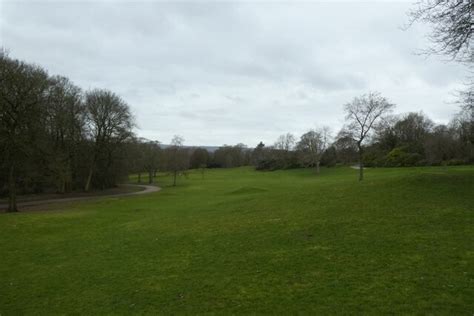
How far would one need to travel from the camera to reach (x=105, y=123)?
47.9 metres

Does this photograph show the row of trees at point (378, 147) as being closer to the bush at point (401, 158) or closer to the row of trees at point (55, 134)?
the bush at point (401, 158)

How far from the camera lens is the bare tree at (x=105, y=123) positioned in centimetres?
4694

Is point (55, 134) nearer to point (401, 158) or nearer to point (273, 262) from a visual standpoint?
point (273, 262)

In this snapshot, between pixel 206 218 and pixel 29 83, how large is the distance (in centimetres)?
2092

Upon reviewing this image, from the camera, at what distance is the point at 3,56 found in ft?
93.4

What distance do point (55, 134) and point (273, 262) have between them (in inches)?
1627

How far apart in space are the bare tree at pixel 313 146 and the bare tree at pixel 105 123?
4672 cm

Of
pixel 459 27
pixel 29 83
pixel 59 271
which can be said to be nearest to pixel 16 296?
pixel 59 271

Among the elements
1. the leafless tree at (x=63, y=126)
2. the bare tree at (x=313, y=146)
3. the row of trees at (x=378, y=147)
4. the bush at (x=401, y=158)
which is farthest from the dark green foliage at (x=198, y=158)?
the leafless tree at (x=63, y=126)

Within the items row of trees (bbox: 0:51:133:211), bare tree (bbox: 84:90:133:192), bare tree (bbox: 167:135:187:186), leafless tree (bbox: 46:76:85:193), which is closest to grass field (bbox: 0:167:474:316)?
row of trees (bbox: 0:51:133:211)

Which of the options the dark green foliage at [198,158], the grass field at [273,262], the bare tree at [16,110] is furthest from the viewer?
the dark green foliage at [198,158]

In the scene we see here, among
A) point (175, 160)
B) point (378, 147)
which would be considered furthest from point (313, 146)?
point (175, 160)

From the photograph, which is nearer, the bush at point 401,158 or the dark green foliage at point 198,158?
the bush at point 401,158

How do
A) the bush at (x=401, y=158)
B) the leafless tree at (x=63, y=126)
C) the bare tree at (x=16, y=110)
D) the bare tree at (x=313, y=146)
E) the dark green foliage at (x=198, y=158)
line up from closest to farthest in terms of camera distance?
the bare tree at (x=16, y=110) → the leafless tree at (x=63, y=126) → the bush at (x=401, y=158) → the bare tree at (x=313, y=146) → the dark green foliage at (x=198, y=158)
